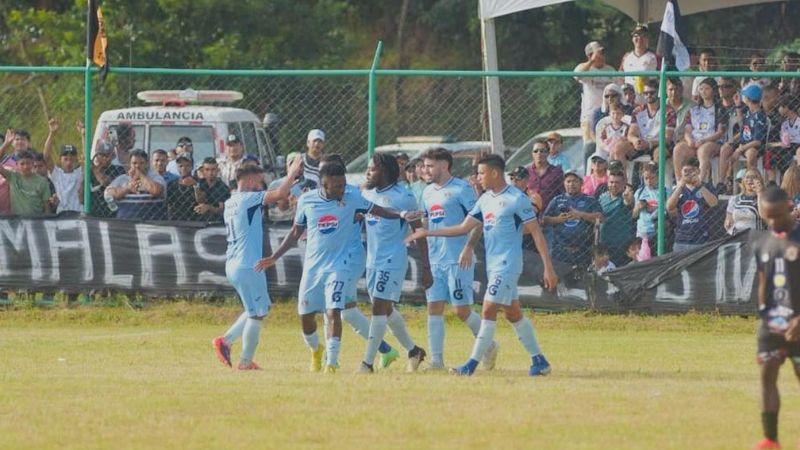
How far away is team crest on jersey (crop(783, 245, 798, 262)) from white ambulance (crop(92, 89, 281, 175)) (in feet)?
45.8

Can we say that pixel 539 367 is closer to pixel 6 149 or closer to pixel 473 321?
pixel 473 321

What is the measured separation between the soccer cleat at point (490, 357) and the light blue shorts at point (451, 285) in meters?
0.56

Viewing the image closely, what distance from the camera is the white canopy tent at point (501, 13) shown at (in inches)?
827

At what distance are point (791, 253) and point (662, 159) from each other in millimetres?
9093

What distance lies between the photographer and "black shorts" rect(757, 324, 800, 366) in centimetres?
1041

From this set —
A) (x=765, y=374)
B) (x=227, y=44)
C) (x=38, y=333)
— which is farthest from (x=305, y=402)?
(x=227, y=44)

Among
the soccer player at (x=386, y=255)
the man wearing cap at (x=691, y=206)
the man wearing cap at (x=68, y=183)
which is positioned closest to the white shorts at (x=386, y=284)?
the soccer player at (x=386, y=255)

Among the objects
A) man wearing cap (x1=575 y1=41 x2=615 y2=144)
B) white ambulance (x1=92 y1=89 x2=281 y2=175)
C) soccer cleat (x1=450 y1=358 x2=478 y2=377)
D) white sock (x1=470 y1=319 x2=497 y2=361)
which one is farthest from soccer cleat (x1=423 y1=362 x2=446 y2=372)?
white ambulance (x1=92 y1=89 x2=281 y2=175)

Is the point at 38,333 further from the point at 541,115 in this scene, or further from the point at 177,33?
the point at 177,33

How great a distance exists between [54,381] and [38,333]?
18.0 ft

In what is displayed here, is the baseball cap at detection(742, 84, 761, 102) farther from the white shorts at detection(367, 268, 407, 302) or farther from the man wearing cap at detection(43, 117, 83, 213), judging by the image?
the man wearing cap at detection(43, 117, 83, 213)

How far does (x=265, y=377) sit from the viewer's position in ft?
46.6

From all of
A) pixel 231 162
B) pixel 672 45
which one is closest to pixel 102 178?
pixel 231 162

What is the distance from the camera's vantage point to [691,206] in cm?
1938
